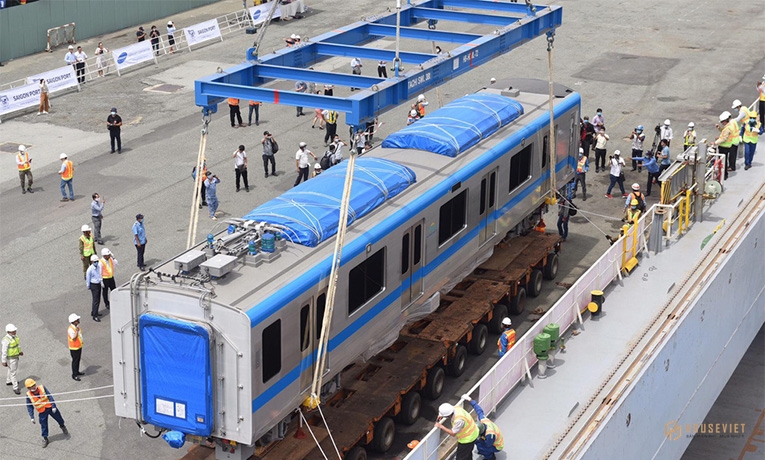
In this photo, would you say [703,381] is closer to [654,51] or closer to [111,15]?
[654,51]

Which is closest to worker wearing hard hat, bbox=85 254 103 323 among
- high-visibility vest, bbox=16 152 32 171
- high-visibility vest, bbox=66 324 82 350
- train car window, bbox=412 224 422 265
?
high-visibility vest, bbox=66 324 82 350

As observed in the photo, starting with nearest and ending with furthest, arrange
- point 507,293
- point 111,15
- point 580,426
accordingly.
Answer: point 580,426
point 507,293
point 111,15

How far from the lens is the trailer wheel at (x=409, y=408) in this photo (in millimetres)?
20656

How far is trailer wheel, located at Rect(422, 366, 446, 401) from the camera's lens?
70.6 ft

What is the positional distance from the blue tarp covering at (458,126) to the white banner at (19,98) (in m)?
20.9

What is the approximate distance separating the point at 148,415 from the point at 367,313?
4448 millimetres

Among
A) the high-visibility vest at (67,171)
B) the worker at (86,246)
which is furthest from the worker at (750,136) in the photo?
the high-visibility vest at (67,171)

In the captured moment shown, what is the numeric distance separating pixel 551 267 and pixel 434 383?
22.1 feet

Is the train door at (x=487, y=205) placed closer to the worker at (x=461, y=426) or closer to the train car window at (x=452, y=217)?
the train car window at (x=452, y=217)

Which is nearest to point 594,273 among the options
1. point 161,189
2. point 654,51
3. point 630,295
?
point 630,295

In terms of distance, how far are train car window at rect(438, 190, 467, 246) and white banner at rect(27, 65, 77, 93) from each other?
24.8 metres

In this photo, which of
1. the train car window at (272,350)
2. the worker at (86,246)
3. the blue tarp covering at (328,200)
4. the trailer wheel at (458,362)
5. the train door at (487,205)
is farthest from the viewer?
the worker at (86,246)

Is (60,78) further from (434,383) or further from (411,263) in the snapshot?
(434,383)

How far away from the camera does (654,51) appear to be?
48375mm
